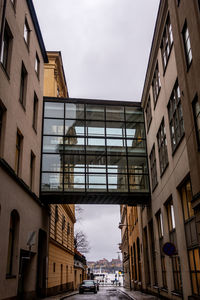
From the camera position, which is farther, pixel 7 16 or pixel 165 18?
pixel 165 18

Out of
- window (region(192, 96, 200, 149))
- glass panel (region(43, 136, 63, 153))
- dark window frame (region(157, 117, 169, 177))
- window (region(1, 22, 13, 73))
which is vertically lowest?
window (region(192, 96, 200, 149))

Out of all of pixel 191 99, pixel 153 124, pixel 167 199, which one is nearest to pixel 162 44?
pixel 153 124

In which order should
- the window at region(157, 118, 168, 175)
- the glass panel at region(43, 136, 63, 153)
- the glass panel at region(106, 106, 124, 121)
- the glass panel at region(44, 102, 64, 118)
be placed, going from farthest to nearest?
the glass panel at region(106, 106, 124, 121) < the glass panel at region(44, 102, 64, 118) < the glass panel at region(43, 136, 63, 153) < the window at region(157, 118, 168, 175)

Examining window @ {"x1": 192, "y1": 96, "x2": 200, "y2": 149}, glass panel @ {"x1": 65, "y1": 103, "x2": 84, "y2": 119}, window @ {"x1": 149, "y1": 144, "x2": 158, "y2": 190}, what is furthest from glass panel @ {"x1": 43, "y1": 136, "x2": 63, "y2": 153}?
window @ {"x1": 192, "y1": 96, "x2": 200, "y2": 149}

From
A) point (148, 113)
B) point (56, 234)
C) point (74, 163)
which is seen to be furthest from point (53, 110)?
point (56, 234)

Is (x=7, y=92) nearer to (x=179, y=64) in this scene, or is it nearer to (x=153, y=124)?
(x=179, y=64)

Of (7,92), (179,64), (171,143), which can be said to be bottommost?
(171,143)

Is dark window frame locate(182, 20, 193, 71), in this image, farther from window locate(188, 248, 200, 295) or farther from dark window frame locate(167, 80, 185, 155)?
window locate(188, 248, 200, 295)

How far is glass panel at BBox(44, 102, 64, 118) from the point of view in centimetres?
2573

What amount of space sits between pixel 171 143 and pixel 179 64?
15.5 feet

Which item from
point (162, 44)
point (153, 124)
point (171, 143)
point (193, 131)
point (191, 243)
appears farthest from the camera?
point (153, 124)

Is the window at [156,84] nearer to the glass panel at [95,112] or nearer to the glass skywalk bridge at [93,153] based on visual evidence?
the glass skywalk bridge at [93,153]

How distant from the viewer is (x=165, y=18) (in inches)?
744

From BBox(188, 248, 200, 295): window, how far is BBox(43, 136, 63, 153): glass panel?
1304 cm
